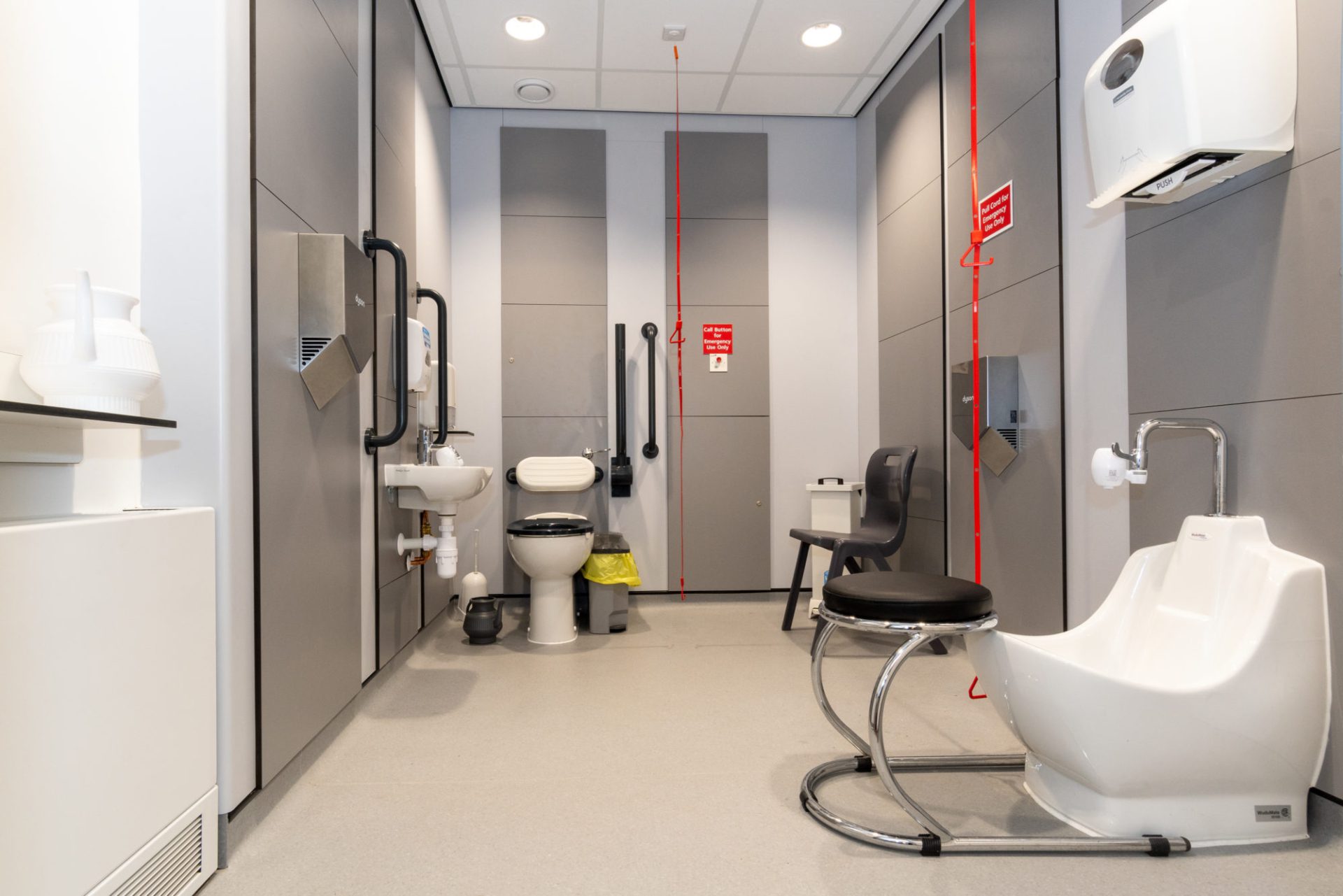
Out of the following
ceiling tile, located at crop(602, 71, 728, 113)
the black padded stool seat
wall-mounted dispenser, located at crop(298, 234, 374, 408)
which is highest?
ceiling tile, located at crop(602, 71, 728, 113)

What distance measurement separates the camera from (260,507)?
1659 millimetres

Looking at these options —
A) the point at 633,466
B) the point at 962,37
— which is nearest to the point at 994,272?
the point at 962,37

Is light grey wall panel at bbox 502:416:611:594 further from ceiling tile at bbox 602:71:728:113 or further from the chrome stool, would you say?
the chrome stool

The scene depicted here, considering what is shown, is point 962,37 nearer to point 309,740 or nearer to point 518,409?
point 518,409

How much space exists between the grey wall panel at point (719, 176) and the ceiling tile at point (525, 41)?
759 millimetres

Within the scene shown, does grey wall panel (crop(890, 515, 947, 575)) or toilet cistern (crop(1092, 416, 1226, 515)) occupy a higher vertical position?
toilet cistern (crop(1092, 416, 1226, 515))

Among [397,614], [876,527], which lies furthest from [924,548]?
[397,614]

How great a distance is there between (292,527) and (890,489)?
Answer: 2498 millimetres

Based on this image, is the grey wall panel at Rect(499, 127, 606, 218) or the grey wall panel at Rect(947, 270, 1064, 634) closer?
the grey wall panel at Rect(947, 270, 1064, 634)

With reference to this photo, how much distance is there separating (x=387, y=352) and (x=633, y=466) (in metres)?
1.74

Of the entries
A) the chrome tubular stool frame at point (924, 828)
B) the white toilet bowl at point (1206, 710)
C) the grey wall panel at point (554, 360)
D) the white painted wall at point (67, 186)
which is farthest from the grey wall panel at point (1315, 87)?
the grey wall panel at point (554, 360)

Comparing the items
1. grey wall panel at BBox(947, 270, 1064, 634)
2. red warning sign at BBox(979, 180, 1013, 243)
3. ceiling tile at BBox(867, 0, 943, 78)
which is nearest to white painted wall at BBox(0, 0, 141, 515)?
grey wall panel at BBox(947, 270, 1064, 634)

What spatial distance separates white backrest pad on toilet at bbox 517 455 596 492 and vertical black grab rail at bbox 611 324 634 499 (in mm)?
152

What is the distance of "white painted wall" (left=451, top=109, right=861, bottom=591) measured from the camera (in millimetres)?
4172
